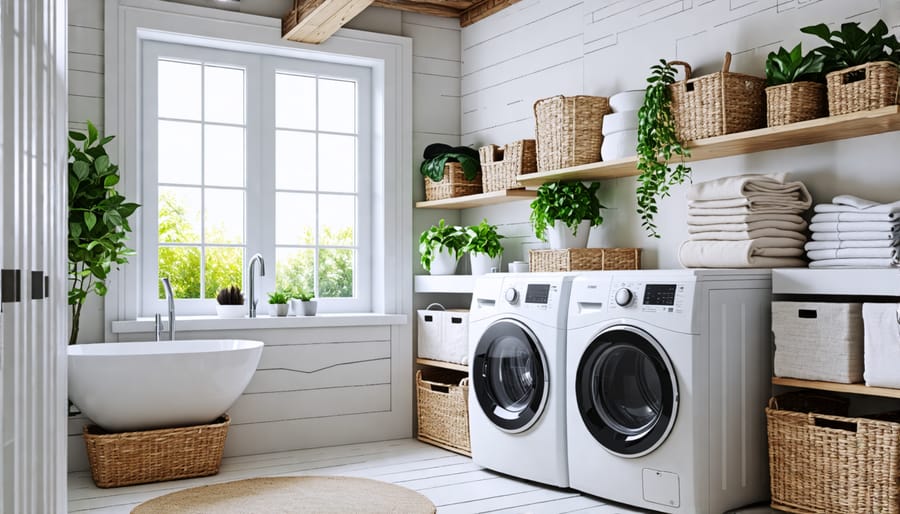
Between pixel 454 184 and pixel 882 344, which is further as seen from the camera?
pixel 454 184

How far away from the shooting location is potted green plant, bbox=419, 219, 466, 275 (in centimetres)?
462

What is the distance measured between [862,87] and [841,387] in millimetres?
977

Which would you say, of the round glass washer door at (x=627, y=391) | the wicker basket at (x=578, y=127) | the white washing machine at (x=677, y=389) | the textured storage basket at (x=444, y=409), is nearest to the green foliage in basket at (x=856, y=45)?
the white washing machine at (x=677, y=389)

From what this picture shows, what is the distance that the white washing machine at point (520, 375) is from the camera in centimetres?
350

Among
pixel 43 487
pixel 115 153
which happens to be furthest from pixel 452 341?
pixel 43 487

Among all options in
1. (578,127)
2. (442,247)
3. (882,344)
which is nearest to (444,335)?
(442,247)

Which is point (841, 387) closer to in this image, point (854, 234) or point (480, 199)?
point (854, 234)

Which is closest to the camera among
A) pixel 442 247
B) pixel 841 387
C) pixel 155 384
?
pixel 841 387

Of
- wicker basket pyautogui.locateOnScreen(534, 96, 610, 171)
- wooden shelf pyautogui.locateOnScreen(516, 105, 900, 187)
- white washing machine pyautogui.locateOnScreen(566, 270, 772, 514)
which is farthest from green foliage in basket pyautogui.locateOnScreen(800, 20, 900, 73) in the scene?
wicker basket pyautogui.locateOnScreen(534, 96, 610, 171)

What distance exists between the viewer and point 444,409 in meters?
4.41

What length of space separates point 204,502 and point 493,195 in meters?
2.01

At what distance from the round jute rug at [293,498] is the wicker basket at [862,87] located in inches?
79.9

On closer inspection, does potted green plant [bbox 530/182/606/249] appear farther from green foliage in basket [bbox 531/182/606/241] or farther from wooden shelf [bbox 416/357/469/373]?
wooden shelf [bbox 416/357/469/373]

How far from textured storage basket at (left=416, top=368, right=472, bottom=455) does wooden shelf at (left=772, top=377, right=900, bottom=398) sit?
1.67m
